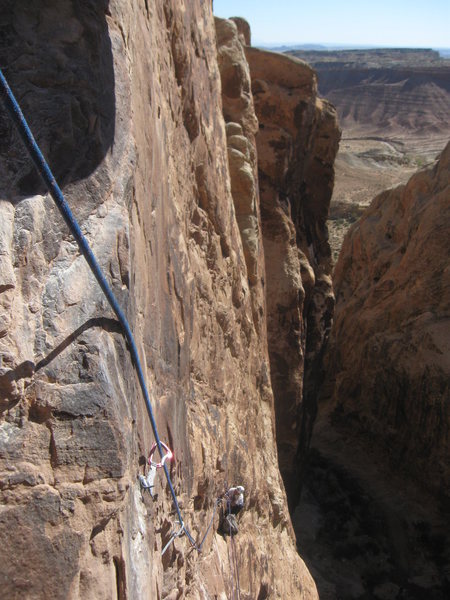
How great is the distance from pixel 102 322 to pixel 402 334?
10800mm

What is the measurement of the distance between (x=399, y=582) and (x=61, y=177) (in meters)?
10.5

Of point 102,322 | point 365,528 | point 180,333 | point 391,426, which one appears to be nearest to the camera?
point 102,322

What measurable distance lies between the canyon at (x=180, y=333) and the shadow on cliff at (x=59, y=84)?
0.03ft

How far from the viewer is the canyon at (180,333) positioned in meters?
2.21

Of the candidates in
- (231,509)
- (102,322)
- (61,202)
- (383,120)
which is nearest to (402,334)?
(231,509)

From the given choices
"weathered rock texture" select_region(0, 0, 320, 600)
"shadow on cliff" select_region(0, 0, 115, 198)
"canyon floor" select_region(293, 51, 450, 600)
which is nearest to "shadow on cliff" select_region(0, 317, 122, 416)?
"weathered rock texture" select_region(0, 0, 320, 600)

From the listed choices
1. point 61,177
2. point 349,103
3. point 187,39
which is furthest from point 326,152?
point 349,103

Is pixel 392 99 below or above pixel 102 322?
above

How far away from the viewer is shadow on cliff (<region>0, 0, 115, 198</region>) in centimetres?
257

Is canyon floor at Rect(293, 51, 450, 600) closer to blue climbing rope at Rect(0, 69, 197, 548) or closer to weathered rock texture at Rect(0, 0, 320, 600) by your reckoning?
weathered rock texture at Rect(0, 0, 320, 600)

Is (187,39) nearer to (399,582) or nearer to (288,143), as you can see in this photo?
(288,143)

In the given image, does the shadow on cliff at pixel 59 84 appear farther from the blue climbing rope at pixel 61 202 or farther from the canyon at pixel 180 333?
the blue climbing rope at pixel 61 202

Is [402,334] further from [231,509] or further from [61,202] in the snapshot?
[61,202]

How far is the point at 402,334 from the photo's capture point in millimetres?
12273
